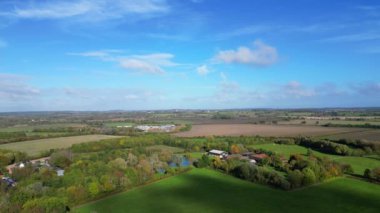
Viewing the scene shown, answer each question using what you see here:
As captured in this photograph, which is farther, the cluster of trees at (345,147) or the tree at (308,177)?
the cluster of trees at (345,147)

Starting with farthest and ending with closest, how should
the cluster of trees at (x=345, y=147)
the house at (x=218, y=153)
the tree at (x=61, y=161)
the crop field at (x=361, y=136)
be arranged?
the crop field at (x=361, y=136)
the house at (x=218, y=153)
the cluster of trees at (x=345, y=147)
the tree at (x=61, y=161)

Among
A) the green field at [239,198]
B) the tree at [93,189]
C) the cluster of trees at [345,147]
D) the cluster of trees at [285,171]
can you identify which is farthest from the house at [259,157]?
the tree at [93,189]

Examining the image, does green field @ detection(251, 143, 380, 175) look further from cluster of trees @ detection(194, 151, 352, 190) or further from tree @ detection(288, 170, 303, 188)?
tree @ detection(288, 170, 303, 188)

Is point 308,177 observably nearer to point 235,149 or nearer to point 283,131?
point 235,149

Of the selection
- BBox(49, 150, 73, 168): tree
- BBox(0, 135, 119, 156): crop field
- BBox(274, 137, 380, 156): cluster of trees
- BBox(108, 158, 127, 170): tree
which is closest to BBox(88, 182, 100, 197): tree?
BBox(108, 158, 127, 170): tree

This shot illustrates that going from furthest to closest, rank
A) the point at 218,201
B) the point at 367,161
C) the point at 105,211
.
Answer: the point at 367,161 → the point at 218,201 → the point at 105,211

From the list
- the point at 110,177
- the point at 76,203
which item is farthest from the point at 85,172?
the point at 76,203

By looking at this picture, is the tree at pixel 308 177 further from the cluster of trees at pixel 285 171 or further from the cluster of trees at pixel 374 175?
the cluster of trees at pixel 374 175

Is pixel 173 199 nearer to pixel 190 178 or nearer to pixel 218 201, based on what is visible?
pixel 218 201
